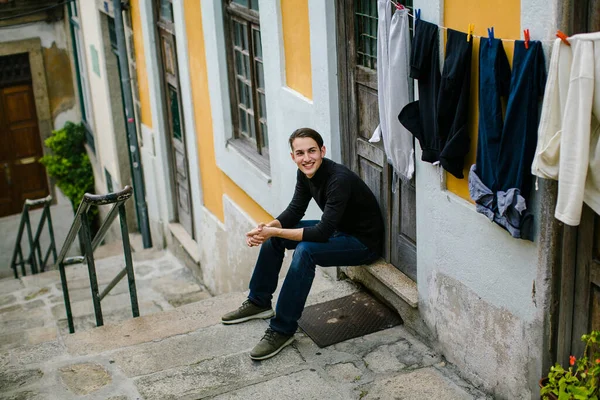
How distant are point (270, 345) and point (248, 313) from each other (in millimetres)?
583

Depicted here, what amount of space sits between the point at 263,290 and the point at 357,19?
1919 mm

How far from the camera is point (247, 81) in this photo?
7699 millimetres

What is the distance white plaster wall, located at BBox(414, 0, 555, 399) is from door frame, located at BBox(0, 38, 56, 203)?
1077 centimetres

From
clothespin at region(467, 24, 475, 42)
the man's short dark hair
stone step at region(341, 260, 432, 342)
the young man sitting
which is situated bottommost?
stone step at region(341, 260, 432, 342)

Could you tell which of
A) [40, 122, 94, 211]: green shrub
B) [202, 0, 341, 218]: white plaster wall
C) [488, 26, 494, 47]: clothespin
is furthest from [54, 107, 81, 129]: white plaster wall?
[488, 26, 494, 47]: clothespin

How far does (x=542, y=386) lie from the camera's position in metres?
4.02

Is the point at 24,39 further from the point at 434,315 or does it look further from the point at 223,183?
the point at 434,315

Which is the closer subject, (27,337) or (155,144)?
(27,337)

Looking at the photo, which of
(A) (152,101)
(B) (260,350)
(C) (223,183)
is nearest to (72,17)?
(A) (152,101)

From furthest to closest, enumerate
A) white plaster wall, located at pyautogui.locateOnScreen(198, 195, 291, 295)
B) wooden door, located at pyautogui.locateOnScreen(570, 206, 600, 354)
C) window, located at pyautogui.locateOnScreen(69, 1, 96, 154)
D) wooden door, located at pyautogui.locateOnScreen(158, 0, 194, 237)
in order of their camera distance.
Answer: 1. window, located at pyautogui.locateOnScreen(69, 1, 96, 154)
2. wooden door, located at pyautogui.locateOnScreen(158, 0, 194, 237)
3. white plaster wall, located at pyautogui.locateOnScreen(198, 195, 291, 295)
4. wooden door, located at pyautogui.locateOnScreen(570, 206, 600, 354)

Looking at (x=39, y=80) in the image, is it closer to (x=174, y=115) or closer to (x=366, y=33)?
(x=174, y=115)

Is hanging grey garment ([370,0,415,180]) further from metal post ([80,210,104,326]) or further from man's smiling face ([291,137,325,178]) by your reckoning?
metal post ([80,210,104,326])

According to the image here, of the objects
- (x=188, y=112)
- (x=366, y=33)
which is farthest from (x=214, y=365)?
(x=188, y=112)

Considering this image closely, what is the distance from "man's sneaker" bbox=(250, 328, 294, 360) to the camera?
522 centimetres
